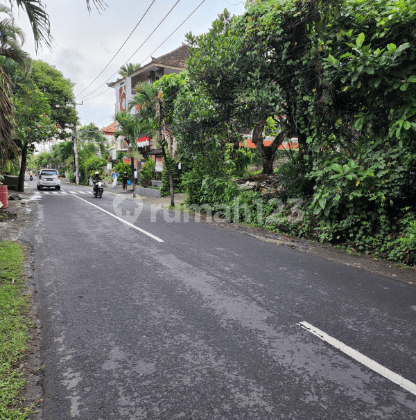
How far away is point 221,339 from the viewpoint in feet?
12.0

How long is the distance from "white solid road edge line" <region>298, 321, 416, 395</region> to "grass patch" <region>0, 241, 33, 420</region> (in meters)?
2.94

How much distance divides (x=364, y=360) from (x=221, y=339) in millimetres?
1468

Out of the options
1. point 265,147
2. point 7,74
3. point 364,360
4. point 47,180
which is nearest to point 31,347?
point 364,360

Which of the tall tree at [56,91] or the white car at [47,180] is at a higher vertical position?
the tall tree at [56,91]

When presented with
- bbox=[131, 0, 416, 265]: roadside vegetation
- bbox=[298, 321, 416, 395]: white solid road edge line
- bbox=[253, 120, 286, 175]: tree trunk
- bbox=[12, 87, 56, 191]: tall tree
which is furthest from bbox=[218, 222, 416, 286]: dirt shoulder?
bbox=[12, 87, 56, 191]: tall tree

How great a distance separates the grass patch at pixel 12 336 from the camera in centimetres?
260

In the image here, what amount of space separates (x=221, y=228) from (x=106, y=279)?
617 centimetres

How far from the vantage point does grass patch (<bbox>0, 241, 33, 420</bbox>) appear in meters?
2.60

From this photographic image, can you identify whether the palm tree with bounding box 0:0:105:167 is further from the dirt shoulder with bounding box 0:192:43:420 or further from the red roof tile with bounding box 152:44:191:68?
the red roof tile with bounding box 152:44:191:68

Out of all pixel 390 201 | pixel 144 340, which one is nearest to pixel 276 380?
pixel 144 340

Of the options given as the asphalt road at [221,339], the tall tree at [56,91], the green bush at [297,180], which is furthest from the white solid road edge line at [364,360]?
the tall tree at [56,91]

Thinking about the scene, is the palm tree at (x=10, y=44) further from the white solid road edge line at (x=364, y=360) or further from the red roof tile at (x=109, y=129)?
the red roof tile at (x=109, y=129)

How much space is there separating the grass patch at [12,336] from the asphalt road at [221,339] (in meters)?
0.22

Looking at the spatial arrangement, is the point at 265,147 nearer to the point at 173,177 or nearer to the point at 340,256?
the point at 340,256
